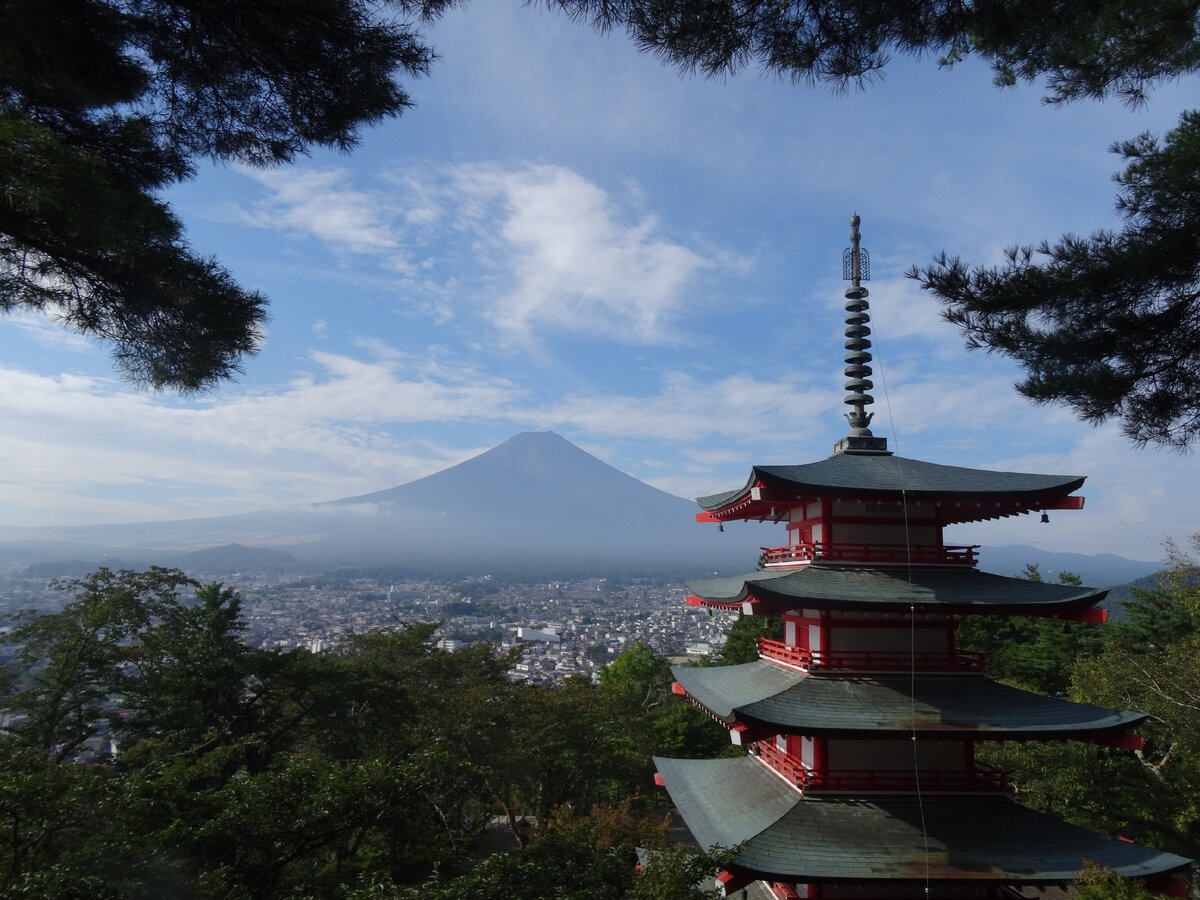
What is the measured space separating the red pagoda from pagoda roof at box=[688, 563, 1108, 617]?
0.08ft

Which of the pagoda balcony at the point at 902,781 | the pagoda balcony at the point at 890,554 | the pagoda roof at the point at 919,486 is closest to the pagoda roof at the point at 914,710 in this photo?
the pagoda balcony at the point at 902,781

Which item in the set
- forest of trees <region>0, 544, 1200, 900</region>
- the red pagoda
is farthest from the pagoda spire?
forest of trees <region>0, 544, 1200, 900</region>

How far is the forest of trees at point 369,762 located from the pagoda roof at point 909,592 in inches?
110

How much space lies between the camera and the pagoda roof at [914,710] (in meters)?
7.29

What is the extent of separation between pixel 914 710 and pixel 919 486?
8.86 ft

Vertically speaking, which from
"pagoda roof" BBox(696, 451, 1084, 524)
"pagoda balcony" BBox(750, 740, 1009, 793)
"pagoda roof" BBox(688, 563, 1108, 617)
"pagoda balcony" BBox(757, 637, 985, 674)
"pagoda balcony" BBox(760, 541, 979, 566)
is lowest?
"pagoda balcony" BBox(750, 740, 1009, 793)

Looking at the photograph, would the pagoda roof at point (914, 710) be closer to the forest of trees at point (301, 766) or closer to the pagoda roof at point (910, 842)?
the pagoda roof at point (910, 842)

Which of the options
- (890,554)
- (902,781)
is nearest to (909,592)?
(890,554)

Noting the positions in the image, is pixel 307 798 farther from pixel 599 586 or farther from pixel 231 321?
pixel 599 586

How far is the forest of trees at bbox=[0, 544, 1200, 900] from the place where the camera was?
642 cm

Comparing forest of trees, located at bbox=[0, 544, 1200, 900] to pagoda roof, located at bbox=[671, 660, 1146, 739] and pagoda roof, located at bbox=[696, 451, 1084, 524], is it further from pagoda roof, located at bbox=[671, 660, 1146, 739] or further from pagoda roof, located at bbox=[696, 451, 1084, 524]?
pagoda roof, located at bbox=[696, 451, 1084, 524]

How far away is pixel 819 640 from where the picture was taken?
851 centimetres

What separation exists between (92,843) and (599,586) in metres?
158

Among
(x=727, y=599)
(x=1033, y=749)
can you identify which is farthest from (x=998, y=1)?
(x=1033, y=749)
